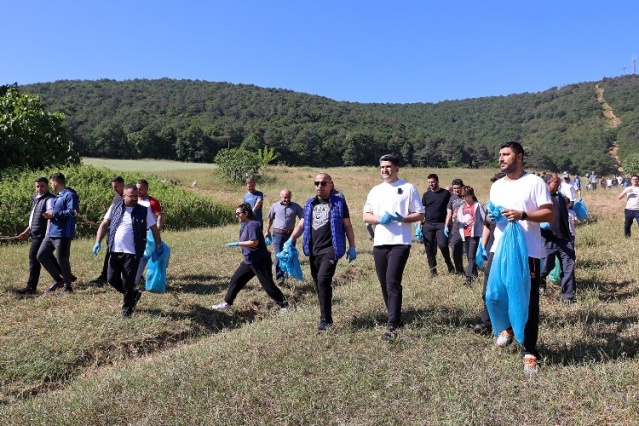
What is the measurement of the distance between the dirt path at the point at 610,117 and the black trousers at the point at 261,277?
96.6 m

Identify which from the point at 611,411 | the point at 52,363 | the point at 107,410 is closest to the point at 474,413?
the point at 611,411

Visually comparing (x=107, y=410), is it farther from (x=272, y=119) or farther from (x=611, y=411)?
(x=272, y=119)

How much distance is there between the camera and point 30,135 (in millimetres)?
20000

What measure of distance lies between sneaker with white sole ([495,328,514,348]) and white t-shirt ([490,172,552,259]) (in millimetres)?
816

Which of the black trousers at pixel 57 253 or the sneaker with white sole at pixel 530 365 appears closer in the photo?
the sneaker with white sole at pixel 530 365

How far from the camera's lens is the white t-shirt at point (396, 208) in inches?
197

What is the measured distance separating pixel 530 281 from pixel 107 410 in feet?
11.6

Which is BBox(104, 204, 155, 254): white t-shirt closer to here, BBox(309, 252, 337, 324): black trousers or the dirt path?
BBox(309, 252, 337, 324): black trousers

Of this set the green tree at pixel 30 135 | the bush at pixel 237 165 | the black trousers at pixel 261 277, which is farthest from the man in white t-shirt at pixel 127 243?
the bush at pixel 237 165

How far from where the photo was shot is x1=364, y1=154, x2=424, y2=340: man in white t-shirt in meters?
4.98

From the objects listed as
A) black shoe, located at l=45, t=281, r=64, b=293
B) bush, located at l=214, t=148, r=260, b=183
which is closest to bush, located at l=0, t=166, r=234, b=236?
black shoe, located at l=45, t=281, r=64, b=293

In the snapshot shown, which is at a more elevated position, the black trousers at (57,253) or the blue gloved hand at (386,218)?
the blue gloved hand at (386,218)

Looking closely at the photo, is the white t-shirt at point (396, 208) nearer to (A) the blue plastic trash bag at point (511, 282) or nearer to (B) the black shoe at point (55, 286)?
(A) the blue plastic trash bag at point (511, 282)

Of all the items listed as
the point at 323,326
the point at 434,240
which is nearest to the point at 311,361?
the point at 323,326
